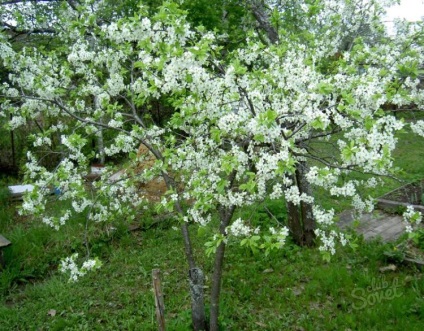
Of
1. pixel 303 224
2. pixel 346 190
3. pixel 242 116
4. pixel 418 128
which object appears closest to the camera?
pixel 346 190

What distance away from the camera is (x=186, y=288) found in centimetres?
498

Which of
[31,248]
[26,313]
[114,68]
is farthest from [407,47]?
[31,248]

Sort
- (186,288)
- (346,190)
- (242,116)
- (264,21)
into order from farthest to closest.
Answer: (264,21) → (186,288) → (242,116) → (346,190)

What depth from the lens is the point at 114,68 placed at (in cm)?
461

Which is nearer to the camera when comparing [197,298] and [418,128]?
[418,128]

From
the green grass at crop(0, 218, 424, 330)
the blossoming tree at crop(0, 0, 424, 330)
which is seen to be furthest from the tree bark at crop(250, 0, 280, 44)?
the green grass at crop(0, 218, 424, 330)

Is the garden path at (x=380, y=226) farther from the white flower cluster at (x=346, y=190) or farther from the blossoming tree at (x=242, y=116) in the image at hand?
the white flower cluster at (x=346, y=190)

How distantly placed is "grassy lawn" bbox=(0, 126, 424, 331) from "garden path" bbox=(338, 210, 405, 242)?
0.51 m

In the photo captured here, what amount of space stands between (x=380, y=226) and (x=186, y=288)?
11.1 ft

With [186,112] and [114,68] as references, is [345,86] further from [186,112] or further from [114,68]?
[114,68]

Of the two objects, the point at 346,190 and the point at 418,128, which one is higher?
the point at 418,128

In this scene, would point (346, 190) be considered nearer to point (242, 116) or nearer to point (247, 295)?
point (242, 116)

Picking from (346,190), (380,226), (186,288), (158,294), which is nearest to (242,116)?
(346,190)

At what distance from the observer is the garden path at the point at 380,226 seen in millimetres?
5951
